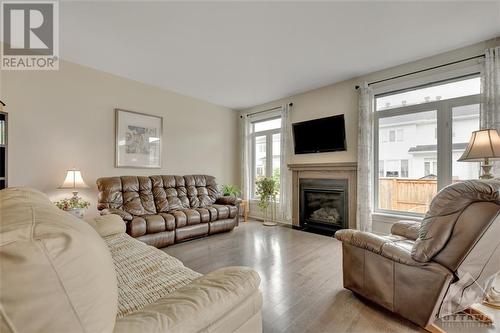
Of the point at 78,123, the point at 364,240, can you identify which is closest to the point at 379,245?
the point at 364,240

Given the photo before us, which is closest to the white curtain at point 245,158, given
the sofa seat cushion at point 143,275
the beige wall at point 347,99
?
the beige wall at point 347,99

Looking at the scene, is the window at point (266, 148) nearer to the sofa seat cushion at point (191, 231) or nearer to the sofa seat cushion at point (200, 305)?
the sofa seat cushion at point (191, 231)

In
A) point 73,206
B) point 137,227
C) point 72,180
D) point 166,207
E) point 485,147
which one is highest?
point 485,147

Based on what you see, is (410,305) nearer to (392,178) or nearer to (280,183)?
(392,178)

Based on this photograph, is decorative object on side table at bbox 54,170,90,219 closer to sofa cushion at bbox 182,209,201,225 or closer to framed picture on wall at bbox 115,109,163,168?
framed picture on wall at bbox 115,109,163,168

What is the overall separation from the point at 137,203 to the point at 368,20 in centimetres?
386

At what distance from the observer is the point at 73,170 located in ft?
11.1

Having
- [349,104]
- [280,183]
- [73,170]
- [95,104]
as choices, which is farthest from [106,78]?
[349,104]

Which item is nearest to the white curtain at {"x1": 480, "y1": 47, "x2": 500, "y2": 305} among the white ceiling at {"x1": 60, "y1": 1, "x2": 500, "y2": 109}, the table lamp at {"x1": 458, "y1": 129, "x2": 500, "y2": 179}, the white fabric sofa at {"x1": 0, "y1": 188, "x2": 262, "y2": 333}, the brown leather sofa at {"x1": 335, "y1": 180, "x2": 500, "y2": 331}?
the white ceiling at {"x1": 60, "y1": 1, "x2": 500, "y2": 109}

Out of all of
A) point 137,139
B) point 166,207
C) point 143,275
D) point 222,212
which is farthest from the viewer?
point 137,139

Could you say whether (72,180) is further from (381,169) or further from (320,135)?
(381,169)

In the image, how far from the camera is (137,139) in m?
4.30

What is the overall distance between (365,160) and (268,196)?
212cm

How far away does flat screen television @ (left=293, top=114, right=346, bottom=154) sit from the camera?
423 centimetres
